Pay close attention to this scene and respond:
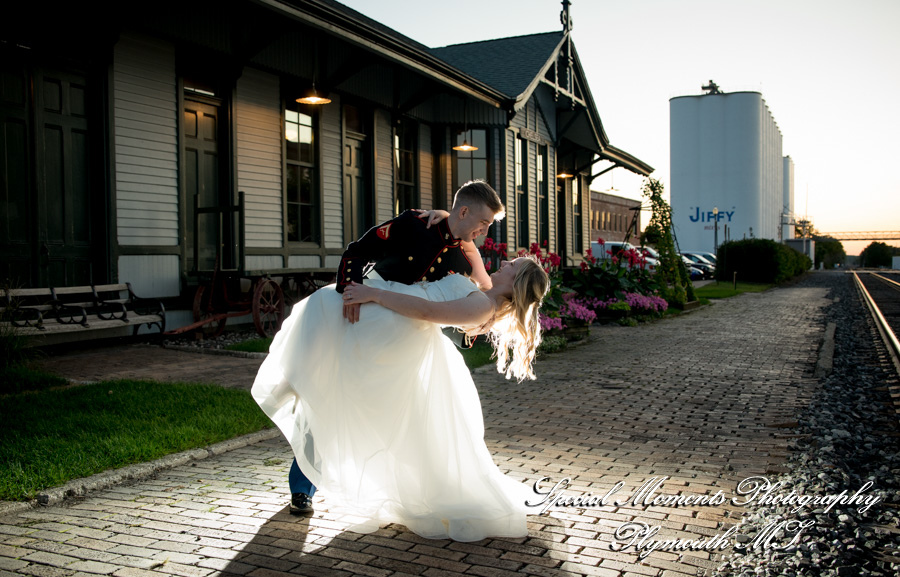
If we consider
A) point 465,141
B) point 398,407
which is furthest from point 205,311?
point 465,141

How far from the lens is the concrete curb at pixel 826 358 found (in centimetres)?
953

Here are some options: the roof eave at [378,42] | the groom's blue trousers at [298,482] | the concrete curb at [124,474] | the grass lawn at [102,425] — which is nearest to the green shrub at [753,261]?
the roof eave at [378,42]

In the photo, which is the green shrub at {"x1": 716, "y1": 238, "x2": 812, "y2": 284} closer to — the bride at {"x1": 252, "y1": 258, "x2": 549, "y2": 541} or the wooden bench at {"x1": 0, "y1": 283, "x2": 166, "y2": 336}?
the wooden bench at {"x1": 0, "y1": 283, "x2": 166, "y2": 336}

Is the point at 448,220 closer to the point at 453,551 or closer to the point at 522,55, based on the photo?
the point at 453,551

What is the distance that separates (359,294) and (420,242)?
18.0 inches

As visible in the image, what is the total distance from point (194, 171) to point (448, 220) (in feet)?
29.2

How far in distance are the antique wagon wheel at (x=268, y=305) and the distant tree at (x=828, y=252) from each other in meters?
118

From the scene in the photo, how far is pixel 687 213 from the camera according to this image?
86.2 meters

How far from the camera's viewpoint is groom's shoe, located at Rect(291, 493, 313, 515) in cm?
414

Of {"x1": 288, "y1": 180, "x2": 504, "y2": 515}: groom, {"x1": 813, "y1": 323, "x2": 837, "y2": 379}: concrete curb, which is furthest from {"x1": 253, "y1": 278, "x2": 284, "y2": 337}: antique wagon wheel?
{"x1": 813, "y1": 323, "x2": 837, "y2": 379}: concrete curb

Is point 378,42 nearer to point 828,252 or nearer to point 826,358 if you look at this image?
point 826,358

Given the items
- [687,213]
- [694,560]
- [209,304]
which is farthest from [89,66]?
[687,213]

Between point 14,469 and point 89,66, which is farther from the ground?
point 89,66

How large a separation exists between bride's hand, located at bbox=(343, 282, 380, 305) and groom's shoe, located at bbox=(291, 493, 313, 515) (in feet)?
3.78
